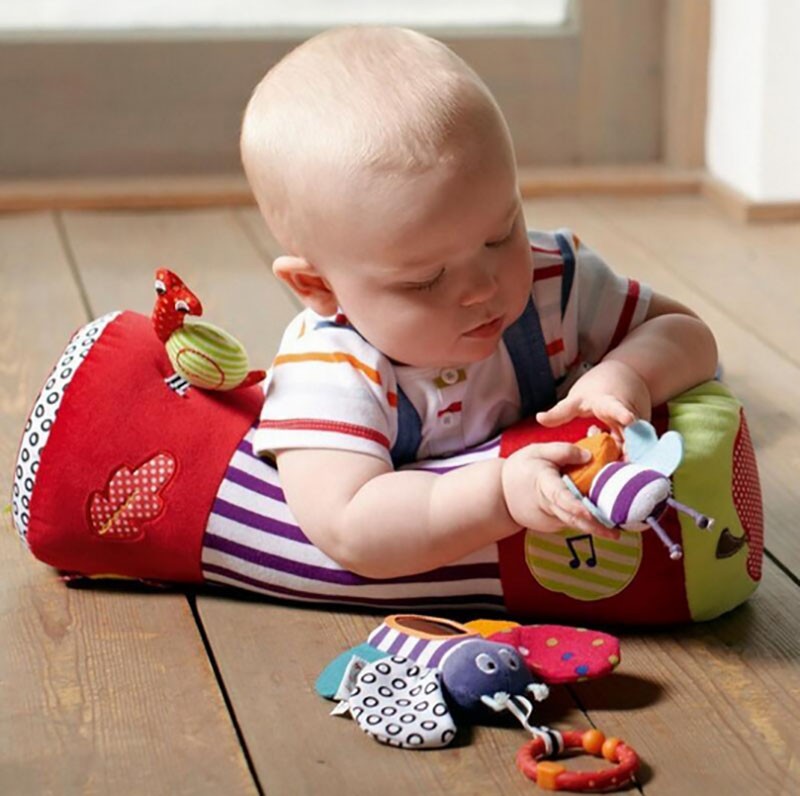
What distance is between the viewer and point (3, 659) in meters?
0.99

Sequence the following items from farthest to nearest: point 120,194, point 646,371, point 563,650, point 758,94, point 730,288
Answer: point 120,194
point 758,94
point 730,288
point 646,371
point 563,650

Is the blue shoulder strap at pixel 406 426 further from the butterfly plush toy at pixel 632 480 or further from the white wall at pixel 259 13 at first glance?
the white wall at pixel 259 13

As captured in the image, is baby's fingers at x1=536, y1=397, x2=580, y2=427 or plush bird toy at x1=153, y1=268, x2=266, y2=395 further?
plush bird toy at x1=153, y1=268, x2=266, y2=395

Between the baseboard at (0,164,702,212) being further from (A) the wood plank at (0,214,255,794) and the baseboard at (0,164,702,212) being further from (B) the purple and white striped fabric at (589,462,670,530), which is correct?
(B) the purple and white striped fabric at (589,462,670,530)

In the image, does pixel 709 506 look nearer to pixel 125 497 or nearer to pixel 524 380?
pixel 524 380

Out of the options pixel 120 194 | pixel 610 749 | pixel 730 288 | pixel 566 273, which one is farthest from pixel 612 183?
pixel 610 749

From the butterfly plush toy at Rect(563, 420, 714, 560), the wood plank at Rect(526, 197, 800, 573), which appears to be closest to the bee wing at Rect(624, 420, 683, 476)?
the butterfly plush toy at Rect(563, 420, 714, 560)

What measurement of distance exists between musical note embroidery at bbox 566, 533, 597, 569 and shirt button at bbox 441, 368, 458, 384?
0.14 metres

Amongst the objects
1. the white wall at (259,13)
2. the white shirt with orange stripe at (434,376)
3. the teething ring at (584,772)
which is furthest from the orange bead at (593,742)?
the white wall at (259,13)

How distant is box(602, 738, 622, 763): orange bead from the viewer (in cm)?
85

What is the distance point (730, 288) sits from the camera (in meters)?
1.76

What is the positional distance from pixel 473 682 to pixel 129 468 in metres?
0.31

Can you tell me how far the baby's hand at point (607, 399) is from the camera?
956 millimetres

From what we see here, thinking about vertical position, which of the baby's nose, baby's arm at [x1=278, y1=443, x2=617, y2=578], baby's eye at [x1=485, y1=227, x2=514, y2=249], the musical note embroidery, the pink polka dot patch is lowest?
the pink polka dot patch
